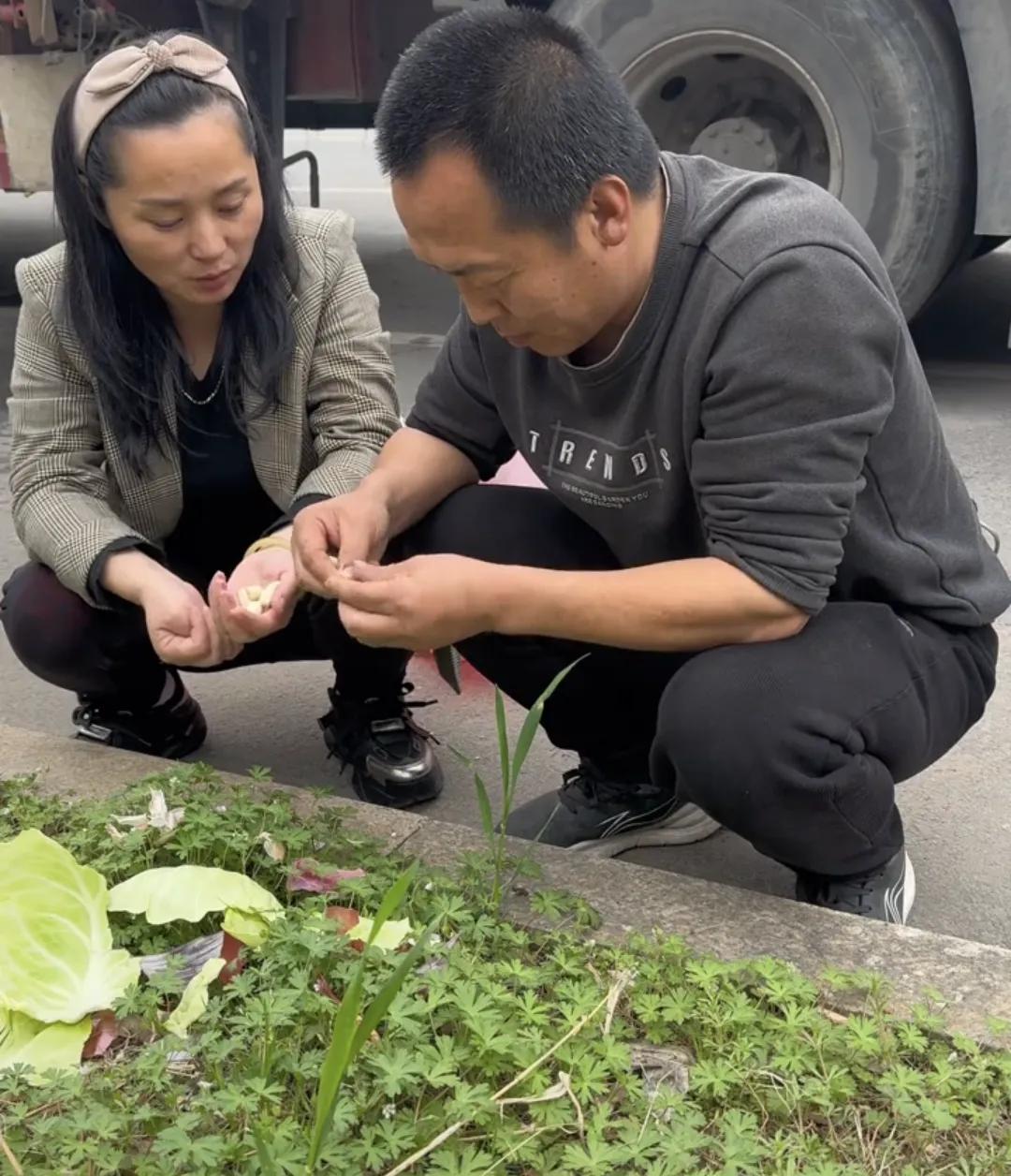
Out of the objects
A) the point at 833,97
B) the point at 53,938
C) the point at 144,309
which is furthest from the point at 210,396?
the point at 833,97

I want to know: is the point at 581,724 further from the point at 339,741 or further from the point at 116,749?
the point at 116,749

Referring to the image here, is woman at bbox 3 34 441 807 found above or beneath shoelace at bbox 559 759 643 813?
above

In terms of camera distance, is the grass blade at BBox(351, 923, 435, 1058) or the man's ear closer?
the grass blade at BBox(351, 923, 435, 1058)

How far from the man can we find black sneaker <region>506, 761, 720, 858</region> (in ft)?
1.04

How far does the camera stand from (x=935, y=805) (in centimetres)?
233

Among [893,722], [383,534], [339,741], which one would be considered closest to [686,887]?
[893,722]

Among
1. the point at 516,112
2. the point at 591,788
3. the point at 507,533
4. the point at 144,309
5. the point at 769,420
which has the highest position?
the point at 516,112

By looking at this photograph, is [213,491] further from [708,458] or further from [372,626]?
[708,458]

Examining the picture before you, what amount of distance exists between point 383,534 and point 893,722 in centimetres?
79

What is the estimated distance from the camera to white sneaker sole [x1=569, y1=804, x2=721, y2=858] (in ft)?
7.11

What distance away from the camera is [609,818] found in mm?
2182

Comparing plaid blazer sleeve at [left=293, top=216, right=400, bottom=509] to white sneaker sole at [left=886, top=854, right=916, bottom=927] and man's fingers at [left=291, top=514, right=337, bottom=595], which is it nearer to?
man's fingers at [left=291, top=514, right=337, bottom=595]

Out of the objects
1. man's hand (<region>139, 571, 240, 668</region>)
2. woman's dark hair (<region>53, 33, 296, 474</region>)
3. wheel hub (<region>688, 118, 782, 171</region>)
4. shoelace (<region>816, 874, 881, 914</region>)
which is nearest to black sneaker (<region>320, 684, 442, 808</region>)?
man's hand (<region>139, 571, 240, 668</region>)

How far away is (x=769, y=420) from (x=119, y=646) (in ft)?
3.96
